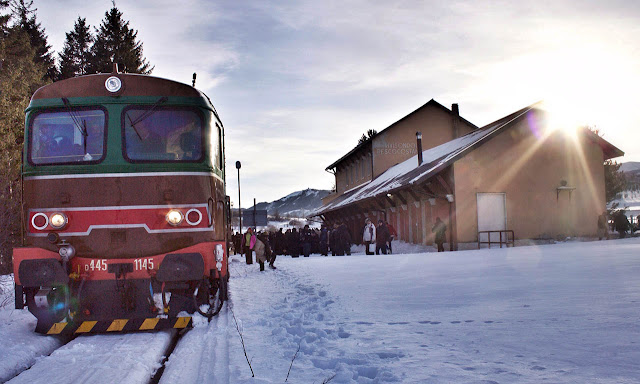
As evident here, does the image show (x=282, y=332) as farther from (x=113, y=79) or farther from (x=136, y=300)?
(x=113, y=79)

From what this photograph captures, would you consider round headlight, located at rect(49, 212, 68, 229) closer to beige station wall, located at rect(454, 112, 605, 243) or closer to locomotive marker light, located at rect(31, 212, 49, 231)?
locomotive marker light, located at rect(31, 212, 49, 231)

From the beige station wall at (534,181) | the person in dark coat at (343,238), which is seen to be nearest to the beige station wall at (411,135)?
the person in dark coat at (343,238)

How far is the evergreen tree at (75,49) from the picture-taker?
42.4 meters

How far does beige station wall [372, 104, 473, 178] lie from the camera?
44.0m

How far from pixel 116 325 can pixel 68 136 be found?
2507 millimetres

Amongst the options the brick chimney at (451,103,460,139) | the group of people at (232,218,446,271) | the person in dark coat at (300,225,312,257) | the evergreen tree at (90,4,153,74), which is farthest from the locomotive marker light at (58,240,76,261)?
the brick chimney at (451,103,460,139)

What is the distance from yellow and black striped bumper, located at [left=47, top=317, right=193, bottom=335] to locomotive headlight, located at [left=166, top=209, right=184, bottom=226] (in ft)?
3.91

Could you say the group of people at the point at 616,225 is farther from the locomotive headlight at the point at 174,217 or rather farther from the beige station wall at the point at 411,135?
the locomotive headlight at the point at 174,217

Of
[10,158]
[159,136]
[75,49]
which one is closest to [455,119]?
[75,49]

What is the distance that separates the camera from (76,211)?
7.23 metres

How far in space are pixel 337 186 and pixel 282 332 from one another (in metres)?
51.0

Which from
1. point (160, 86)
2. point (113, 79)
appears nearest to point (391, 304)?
point (160, 86)

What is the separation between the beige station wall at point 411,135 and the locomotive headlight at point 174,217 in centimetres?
3679

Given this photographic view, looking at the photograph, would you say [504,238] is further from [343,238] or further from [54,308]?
[54,308]
